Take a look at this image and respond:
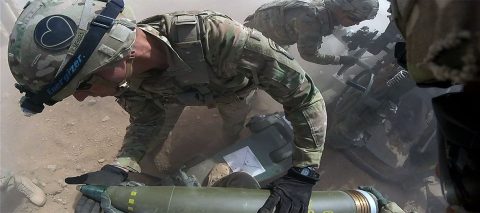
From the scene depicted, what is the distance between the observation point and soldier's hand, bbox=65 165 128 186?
2.16 metres

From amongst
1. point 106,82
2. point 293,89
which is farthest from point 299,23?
point 106,82

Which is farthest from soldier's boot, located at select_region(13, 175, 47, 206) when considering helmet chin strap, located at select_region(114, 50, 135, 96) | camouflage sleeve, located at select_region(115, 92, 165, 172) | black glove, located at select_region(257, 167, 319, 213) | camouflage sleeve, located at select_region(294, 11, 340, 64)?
camouflage sleeve, located at select_region(294, 11, 340, 64)

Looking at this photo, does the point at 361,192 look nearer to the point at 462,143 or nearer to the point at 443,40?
the point at 462,143

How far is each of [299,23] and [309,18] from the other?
0.33ft

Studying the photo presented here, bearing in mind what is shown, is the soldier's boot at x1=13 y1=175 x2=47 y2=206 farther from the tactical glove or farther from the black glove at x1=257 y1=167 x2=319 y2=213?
the tactical glove

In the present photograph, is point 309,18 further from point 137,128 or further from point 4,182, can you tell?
point 4,182

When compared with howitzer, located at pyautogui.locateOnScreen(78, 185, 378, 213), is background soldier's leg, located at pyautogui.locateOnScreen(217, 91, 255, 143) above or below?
below

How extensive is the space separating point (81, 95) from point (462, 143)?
171 cm

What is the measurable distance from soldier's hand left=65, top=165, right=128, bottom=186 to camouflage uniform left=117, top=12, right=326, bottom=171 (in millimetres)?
122

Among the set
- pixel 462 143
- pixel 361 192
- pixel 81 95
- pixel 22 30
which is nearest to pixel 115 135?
pixel 81 95

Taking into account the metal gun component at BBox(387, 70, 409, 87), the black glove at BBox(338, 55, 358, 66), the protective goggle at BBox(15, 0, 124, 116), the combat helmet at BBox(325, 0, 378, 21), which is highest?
the protective goggle at BBox(15, 0, 124, 116)

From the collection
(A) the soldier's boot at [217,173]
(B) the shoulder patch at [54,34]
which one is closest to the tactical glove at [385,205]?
(A) the soldier's boot at [217,173]

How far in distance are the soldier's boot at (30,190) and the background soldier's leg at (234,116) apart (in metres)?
1.71

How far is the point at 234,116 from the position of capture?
359cm
